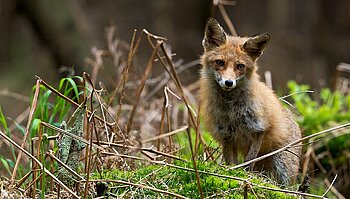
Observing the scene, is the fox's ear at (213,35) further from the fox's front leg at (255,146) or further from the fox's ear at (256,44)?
the fox's front leg at (255,146)

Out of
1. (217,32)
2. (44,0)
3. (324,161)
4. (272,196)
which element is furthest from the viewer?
(44,0)

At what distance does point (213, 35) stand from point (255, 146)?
3.17 ft

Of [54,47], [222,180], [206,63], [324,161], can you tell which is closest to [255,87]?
[206,63]

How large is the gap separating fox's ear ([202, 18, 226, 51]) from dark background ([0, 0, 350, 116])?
20.1 ft

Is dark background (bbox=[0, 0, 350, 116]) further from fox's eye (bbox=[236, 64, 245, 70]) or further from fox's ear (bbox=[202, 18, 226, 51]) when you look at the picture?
fox's eye (bbox=[236, 64, 245, 70])

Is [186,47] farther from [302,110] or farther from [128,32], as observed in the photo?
[302,110]

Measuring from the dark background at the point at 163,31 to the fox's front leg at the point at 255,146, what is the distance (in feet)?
20.9

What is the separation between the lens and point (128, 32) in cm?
1228

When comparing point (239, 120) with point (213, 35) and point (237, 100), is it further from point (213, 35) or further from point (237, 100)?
point (213, 35)

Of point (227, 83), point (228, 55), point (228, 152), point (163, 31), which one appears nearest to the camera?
point (227, 83)

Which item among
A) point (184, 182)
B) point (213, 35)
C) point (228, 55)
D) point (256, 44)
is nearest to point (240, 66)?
point (228, 55)

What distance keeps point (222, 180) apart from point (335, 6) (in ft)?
33.1

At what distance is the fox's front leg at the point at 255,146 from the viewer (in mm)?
4961

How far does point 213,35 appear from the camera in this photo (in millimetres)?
5195
